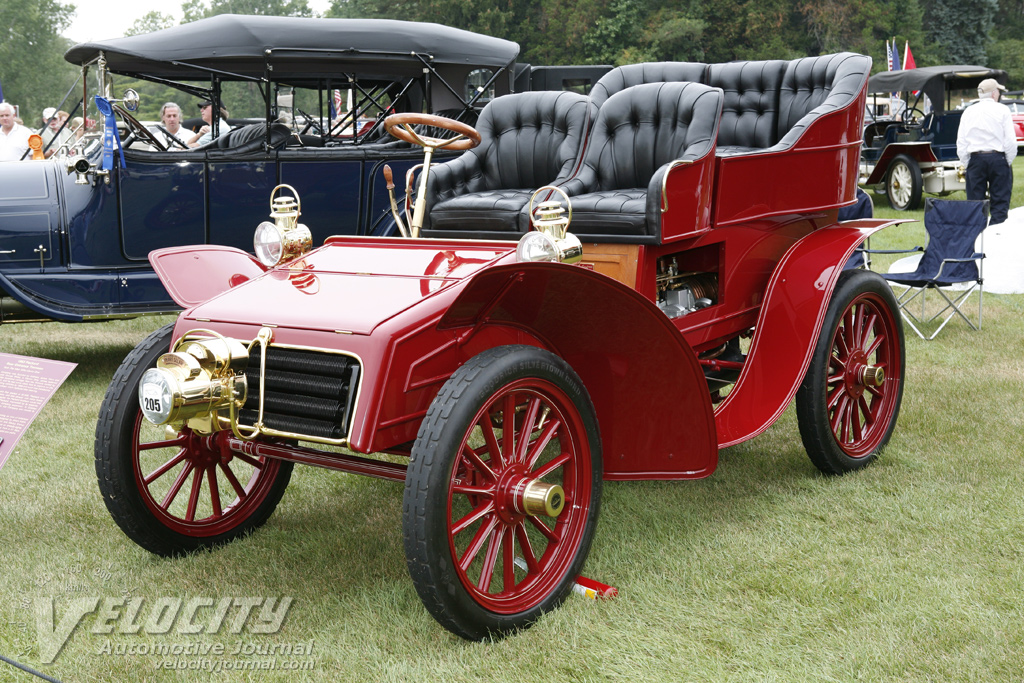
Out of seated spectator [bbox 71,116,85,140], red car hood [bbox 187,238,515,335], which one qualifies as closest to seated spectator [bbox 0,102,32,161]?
seated spectator [bbox 71,116,85,140]

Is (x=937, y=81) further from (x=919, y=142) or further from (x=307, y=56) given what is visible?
(x=307, y=56)

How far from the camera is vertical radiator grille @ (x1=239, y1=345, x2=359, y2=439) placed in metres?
2.57

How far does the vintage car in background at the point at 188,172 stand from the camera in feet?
20.0

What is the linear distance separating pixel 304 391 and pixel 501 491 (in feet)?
2.07

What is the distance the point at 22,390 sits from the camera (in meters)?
3.05

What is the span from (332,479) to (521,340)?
1.56 meters

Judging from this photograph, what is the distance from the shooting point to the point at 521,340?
10.0 feet

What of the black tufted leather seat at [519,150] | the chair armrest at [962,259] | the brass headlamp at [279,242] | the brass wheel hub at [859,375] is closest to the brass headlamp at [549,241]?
the brass headlamp at [279,242]

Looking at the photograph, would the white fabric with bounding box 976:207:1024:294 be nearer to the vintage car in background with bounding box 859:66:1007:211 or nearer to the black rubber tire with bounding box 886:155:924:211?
the black rubber tire with bounding box 886:155:924:211

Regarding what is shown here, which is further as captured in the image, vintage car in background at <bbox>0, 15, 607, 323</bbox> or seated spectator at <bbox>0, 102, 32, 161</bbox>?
seated spectator at <bbox>0, 102, 32, 161</bbox>

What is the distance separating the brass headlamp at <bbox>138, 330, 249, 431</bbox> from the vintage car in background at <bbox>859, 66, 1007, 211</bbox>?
1308 centimetres

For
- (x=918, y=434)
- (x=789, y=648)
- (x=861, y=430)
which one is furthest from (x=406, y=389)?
(x=918, y=434)

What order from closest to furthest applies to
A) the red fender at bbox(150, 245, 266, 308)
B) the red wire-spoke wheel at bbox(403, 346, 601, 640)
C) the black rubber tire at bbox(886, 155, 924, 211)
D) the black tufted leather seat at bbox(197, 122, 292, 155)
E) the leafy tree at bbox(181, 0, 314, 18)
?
the red wire-spoke wheel at bbox(403, 346, 601, 640)
the red fender at bbox(150, 245, 266, 308)
the black tufted leather seat at bbox(197, 122, 292, 155)
the black rubber tire at bbox(886, 155, 924, 211)
the leafy tree at bbox(181, 0, 314, 18)

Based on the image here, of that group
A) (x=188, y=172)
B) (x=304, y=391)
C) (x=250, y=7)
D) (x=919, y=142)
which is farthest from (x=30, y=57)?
(x=304, y=391)
